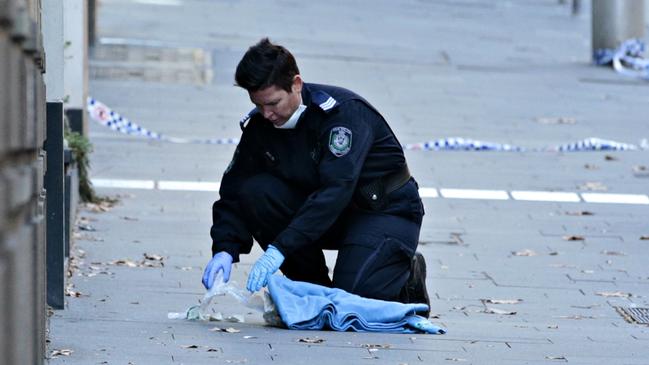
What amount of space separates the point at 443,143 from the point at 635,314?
229 inches

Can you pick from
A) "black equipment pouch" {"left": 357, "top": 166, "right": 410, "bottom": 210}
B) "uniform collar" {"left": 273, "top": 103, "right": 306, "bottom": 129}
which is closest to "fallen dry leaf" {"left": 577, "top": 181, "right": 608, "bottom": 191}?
"black equipment pouch" {"left": 357, "top": 166, "right": 410, "bottom": 210}

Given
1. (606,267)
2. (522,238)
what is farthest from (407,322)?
(522,238)

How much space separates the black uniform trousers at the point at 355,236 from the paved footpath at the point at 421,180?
0.31 meters

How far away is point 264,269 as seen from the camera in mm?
5375

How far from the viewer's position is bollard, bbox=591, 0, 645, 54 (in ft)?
58.5

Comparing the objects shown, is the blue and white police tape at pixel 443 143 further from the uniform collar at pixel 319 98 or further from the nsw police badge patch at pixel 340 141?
the nsw police badge patch at pixel 340 141

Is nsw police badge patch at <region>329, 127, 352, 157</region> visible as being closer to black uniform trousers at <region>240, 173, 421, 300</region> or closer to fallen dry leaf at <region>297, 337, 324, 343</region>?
black uniform trousers at <region>240, 173, 421, 300</region>

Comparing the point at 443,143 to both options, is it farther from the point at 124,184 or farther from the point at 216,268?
the point at 216,268

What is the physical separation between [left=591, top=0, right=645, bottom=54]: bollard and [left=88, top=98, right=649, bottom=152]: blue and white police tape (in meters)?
5.49

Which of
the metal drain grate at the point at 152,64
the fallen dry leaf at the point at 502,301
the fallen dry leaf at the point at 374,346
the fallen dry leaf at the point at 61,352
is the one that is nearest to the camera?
the fallen dry leaf at the point at 61,352

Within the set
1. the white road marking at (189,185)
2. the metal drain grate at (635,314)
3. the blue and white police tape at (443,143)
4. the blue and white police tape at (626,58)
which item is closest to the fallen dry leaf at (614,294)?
the metal drain grate at (635,314)

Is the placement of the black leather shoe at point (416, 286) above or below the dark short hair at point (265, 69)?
below

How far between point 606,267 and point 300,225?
263 cm

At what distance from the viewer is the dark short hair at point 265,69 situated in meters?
5.31
